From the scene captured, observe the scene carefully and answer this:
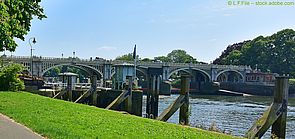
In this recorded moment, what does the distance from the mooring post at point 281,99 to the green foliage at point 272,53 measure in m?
101

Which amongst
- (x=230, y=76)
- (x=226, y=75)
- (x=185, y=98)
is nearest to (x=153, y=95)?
(x=185, y=98)

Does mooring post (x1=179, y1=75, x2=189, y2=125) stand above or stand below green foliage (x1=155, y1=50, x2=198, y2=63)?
below

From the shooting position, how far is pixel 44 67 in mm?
72438

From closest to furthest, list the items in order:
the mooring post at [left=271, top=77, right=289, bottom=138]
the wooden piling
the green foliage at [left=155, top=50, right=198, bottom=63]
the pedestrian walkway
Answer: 1. the pedestrian walkway
2. the mooring post at [left=271, top=77, right=289, bottom=138]
3. the wooden piling
4. the green foliage at [left=155, top=50, right=198, bottom=63]

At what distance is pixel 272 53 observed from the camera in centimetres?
11375

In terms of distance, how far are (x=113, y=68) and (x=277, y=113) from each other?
48.1 m

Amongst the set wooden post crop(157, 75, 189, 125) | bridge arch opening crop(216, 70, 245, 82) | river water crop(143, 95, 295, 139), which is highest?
wooden post crop(157, 75, 189, 125)

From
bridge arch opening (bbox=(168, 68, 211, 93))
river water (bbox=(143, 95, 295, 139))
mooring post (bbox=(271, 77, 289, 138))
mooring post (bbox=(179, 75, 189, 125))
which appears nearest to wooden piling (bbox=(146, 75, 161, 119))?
river water (bbox=(143, 95, 295, 139))

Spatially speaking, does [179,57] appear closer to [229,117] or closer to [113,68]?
[113,68]

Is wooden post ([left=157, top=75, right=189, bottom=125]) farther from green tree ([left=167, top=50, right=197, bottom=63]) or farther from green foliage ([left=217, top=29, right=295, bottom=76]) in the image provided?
green tree ([left=167, top=50, right=197, bottom=63])

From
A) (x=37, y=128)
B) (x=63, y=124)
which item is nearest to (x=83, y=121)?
(x=63, y=124)

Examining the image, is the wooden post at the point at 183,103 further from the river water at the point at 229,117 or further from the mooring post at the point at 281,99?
the mooring post at the point at 281,99

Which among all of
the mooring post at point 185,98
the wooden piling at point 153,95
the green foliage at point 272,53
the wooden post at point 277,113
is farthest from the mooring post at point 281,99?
the green foliage at point 272,53

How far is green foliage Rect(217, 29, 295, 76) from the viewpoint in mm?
110188
